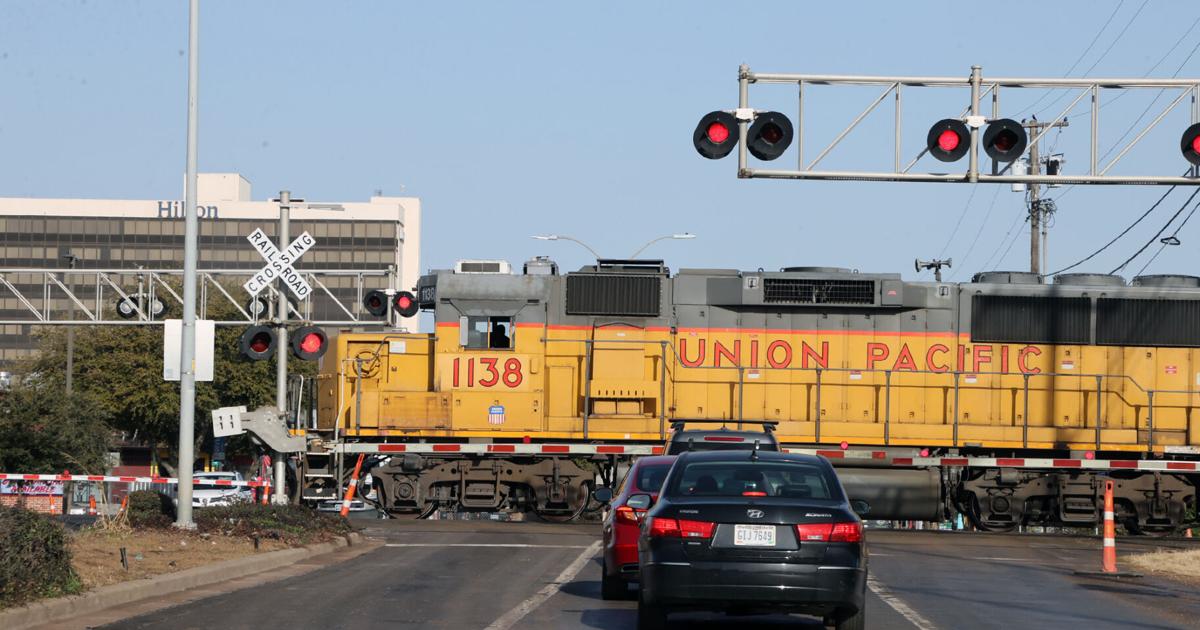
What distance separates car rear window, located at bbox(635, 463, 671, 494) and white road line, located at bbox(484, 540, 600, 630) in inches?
60.0

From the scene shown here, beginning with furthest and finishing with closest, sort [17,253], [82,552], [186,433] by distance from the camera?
[17,253] → [186,433] → [82,552]

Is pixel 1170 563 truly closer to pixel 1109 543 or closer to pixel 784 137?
pixel 1109 543

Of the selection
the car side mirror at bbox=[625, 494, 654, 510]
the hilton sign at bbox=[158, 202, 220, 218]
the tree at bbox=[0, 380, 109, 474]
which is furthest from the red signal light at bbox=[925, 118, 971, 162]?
the hilton sign at bbox=[158, 202, 220, 218]

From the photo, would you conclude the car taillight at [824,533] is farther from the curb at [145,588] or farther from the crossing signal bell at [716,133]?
the crossing signal bell at [716,133]

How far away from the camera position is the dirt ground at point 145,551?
14.9 metres

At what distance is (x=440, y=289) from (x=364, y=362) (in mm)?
1980

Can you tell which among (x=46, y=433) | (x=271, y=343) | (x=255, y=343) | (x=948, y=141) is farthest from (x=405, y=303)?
(x=46, y=433)

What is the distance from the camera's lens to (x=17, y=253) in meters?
126

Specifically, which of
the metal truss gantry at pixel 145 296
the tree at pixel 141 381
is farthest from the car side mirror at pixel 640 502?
the tree at pixel 141 381

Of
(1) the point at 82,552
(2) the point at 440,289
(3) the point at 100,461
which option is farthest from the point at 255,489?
(3) the point at 100,461

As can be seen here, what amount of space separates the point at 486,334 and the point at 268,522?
843 centimetres

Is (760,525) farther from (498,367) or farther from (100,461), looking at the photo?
(100,461)

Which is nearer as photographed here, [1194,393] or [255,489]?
[255,489]

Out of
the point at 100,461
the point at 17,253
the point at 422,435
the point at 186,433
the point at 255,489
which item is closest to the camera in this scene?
the point at 186,433
